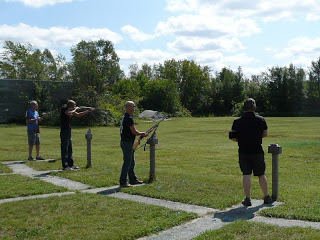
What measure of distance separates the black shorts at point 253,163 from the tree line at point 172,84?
29735mm

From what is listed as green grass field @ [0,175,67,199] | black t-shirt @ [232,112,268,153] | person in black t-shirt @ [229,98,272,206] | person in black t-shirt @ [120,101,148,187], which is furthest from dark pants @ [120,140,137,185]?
black t-shirt @ [232,112,268,153]

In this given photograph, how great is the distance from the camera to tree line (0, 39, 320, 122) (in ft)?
133

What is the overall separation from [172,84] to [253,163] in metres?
64.8

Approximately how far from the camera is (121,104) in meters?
38.1

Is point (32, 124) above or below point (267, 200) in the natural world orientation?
above

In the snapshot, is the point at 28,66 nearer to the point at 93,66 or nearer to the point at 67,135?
the point at 93,66

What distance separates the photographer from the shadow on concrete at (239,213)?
612cm

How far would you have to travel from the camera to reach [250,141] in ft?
22.8

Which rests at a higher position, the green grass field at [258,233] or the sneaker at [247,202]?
the sneaker at [247,202]

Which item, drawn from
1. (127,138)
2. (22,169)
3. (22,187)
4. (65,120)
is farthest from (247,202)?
(22,169)

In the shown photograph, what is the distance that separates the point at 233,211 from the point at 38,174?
5.93 meters

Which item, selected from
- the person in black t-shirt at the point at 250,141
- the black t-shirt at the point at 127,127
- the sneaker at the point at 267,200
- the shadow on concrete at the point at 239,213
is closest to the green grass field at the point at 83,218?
the shadow on concrete at the point at 239,213

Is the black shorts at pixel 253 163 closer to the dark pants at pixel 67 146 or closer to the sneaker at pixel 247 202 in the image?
the sneaker at pixel 247 202

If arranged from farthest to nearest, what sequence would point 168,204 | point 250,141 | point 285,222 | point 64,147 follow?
point 64,147
point 168,204
point 250,141
point 285,222
